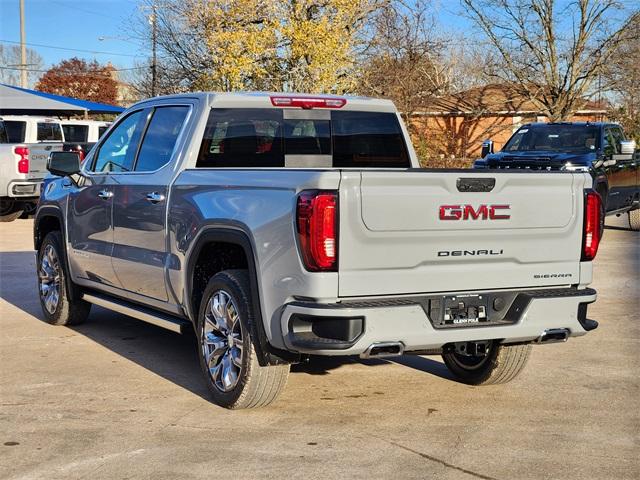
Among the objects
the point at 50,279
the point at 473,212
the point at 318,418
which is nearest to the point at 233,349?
the point at 318,418

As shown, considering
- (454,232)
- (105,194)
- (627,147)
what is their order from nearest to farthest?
1. (454,232)
2. (105,194)
3. (627,147)

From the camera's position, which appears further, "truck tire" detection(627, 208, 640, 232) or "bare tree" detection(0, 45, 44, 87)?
"bare tree" detection(0, 45, 44, 87)

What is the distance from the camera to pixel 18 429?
212 inches

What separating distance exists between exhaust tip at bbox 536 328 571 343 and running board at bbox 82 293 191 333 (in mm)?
2323

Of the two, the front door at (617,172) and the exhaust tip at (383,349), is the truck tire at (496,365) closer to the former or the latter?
the exhaust tip at (383,349)

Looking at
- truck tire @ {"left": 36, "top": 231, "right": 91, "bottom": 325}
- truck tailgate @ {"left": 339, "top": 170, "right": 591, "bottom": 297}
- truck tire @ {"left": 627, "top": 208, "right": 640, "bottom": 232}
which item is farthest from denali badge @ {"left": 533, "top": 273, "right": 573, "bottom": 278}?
truck tire @ {"left": 627, "top": 208, "right": 640, "bottom": 232}

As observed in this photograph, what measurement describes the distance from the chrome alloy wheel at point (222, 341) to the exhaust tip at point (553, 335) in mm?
1739

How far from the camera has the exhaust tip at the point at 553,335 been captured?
558cm

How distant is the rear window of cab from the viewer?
671 cm

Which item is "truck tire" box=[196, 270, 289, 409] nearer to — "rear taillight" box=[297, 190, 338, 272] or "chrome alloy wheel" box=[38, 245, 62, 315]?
"rear taillight" box=[297, 190, 338, 272]

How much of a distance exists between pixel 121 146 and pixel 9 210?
1298 centimetres

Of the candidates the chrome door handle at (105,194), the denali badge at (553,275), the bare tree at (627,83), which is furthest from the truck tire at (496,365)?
the bare tree at (627,83)

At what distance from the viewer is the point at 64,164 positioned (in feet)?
25.3

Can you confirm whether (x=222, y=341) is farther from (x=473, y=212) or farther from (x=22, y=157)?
(x=22, y=157)
